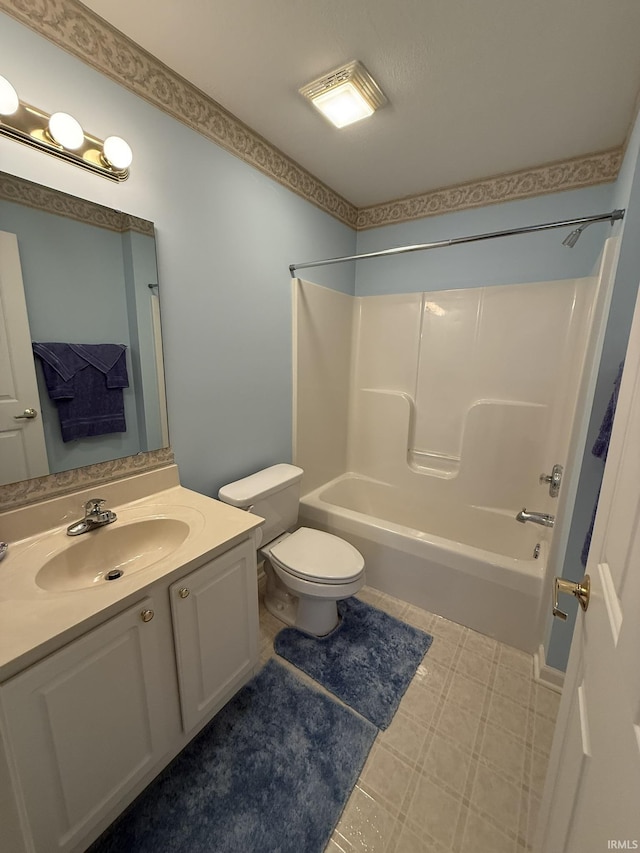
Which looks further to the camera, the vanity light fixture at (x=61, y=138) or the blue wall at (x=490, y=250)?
the blue wall at (x=490, y=250)

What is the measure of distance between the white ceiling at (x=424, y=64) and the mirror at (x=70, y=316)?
645mm

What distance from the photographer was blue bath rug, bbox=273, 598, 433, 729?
1.43m

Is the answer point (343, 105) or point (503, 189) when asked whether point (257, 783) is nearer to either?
point (343, 105)

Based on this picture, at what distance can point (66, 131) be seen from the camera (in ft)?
3.43

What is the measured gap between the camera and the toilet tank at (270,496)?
5.40 feet

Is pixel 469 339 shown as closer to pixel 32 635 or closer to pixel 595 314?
pixel 595 314

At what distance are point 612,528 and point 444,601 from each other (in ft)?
4.66

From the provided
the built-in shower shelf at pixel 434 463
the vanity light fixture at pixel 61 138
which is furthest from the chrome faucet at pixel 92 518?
the built-in shower shelf at pixel 434 463

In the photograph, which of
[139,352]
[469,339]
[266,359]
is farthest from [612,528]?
[469,339]

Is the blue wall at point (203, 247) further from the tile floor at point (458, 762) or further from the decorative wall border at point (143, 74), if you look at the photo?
the tile floor at point (458, 762)

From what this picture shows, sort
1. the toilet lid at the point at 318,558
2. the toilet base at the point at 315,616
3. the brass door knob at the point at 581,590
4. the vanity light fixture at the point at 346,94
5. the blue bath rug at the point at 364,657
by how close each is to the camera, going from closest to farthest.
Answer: the brass door knob at the point at 581,590
the vanity light fixture at the point at 346,94
the blue bath rug at the point at 364,657
the toilet lid at the point at 318,558
the toilet base at the point at 315,616

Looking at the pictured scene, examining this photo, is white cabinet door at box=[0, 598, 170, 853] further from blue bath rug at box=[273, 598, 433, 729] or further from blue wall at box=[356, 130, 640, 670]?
blue wall at box=[356, 130, 640, 670]

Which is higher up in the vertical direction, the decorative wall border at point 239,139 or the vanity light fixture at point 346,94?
the vanity light fixture at point 346,94

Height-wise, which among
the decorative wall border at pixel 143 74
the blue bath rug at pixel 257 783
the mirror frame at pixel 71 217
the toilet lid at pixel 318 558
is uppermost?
the decorative wall border at pixel 143 74
